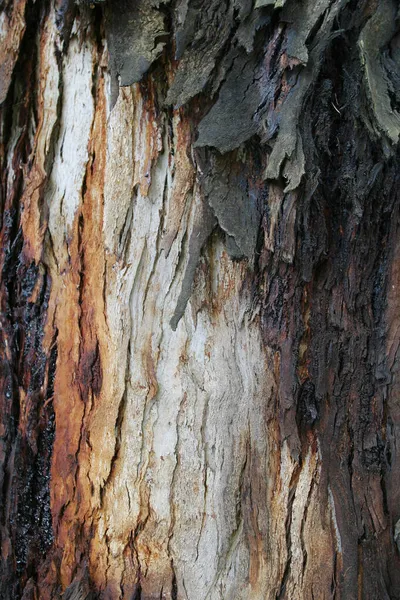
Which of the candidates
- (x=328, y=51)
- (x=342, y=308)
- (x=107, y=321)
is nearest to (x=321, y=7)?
(x=328, y=51)

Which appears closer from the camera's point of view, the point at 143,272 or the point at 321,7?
the point at 321,7

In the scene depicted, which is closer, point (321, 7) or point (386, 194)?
point (321, 7)

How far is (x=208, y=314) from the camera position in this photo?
1.22 metres

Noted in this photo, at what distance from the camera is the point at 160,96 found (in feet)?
3.95

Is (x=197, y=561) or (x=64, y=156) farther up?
(x=64, y=156)

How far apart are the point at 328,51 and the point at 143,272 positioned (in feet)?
1.89

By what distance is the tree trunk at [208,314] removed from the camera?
1163 millimetres

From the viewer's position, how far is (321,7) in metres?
1.11

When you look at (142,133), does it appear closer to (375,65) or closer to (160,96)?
(160,96)

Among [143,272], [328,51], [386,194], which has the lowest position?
[143,272]

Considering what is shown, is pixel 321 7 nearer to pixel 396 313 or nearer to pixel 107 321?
pixel 396 313

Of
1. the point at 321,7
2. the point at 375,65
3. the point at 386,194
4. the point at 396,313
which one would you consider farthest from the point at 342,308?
the point at 321,7

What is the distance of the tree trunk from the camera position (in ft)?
3.82

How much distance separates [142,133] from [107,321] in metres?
0.40
